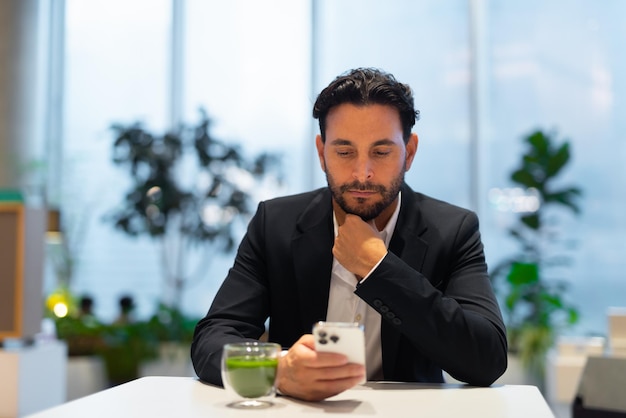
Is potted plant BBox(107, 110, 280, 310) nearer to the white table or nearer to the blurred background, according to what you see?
the blurred background

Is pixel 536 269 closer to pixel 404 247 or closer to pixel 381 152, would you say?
pixel 404 247

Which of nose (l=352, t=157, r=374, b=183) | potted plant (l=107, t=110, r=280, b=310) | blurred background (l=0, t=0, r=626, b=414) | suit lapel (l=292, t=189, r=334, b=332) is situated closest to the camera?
nose (l=352, t=157, r=374, b=183)

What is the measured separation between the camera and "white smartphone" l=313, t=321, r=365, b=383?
4.76 feet

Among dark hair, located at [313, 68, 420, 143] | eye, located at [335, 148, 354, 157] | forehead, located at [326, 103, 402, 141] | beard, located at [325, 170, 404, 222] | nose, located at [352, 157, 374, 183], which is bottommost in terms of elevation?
beard, located at [325, 170, 404, 222]

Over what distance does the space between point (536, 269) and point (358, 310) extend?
4503mm

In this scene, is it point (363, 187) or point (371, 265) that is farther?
point (363, 187)

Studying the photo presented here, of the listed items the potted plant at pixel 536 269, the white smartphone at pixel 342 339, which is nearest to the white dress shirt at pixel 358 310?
the white smartphone at pixel 342 339

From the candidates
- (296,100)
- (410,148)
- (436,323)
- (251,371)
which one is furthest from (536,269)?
(251,371)

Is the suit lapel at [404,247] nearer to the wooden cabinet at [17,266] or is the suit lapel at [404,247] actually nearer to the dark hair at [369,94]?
the dark hair at [369,94]

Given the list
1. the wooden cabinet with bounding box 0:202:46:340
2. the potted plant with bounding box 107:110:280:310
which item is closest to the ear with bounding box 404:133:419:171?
the wooden cabinet with bounding box 0:202:46:340

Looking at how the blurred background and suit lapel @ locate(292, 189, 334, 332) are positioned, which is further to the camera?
the blurred background

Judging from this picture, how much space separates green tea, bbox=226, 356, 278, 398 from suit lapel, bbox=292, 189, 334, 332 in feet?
1.83

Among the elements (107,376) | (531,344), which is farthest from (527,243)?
(107,376)

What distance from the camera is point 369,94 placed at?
196cm
